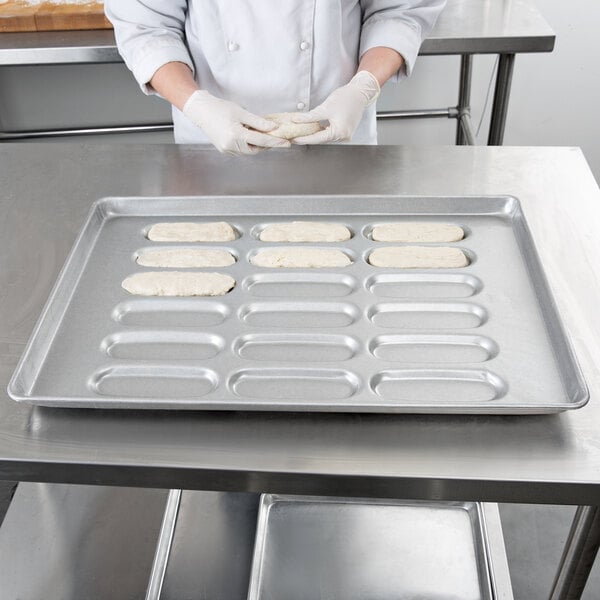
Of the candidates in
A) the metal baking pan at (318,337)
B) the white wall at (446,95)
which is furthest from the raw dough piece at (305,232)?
the white wall at (446,95)

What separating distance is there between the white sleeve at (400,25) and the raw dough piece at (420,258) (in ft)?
2.27

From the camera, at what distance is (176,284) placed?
1.11m

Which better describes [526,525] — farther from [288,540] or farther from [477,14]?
[477,14]

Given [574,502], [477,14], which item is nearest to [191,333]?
[574,502]

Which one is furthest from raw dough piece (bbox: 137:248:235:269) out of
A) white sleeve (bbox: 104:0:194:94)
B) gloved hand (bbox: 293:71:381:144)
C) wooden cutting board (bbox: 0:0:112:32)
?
wooden cutting board (bbox: 0:0:112:32)

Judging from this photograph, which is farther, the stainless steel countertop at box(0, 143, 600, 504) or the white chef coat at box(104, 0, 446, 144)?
the white chef coat at box(104, 0, 446, 144)

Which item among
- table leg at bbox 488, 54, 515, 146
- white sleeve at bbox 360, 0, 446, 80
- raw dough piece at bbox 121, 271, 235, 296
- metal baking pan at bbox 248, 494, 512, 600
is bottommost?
metal baking pan at bbox 248, 494, 512, 600

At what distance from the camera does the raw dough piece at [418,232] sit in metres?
1.20

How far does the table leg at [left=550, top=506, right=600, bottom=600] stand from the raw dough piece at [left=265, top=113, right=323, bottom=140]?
871mm

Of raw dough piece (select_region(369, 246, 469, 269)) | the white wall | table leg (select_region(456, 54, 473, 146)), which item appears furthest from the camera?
the white wall

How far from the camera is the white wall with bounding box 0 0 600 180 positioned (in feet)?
10.8

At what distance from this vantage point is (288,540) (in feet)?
5.41

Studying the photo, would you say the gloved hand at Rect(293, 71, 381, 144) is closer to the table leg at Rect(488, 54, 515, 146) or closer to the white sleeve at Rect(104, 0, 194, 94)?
the white sleeve at Rect(104, 0, 194, 94)

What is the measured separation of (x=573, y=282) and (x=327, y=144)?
0.67m
